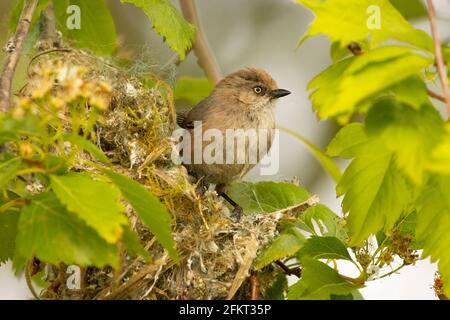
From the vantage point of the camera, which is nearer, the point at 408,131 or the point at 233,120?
the point at 408,131

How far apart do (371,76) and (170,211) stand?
5.58 ft

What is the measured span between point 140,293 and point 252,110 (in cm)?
180

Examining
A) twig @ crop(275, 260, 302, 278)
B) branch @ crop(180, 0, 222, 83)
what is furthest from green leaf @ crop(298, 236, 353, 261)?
branch @ crop(180, 0, 222, 83)

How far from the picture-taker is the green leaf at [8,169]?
6.63 feet

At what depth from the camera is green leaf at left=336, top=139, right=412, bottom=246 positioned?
8.14 ft

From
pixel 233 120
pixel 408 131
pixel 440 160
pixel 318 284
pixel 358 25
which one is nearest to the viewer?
pixel 440 160

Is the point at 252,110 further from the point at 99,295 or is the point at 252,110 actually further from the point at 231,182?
the point at 99,295

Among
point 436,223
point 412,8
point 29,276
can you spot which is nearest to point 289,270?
point 436,223

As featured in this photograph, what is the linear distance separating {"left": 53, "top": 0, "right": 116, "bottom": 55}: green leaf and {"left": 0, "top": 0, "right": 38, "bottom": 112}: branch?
51cm

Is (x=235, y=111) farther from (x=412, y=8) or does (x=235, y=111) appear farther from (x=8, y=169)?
(x=8, y=169)

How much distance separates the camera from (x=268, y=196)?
374 cm

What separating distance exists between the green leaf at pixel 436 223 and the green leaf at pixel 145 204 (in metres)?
0.80

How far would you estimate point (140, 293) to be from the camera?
2977 millimetres
